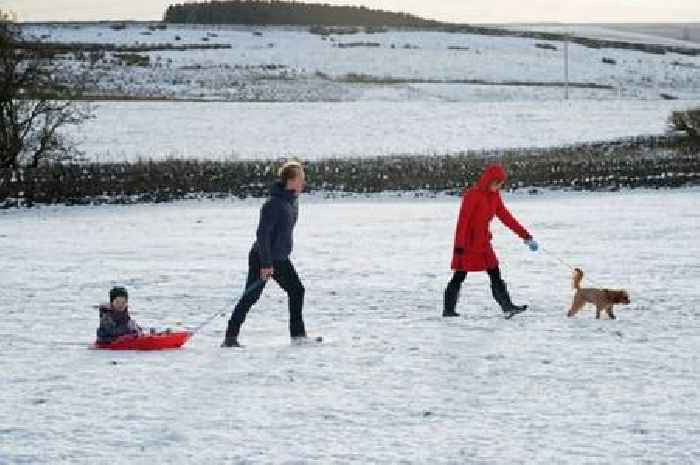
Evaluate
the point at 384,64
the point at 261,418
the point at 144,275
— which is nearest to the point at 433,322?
the point at 261,418

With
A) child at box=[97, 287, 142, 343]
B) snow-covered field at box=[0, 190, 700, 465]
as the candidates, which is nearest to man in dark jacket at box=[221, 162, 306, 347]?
snow-covered field at box=[0, 190, 700, 465]

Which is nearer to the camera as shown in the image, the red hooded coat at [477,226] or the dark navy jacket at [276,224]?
the dark navy jacket at [276,224]

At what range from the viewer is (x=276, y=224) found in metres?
10.0

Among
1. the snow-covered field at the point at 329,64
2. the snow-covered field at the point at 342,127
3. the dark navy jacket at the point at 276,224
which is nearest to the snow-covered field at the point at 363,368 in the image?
the dark navy jacket at the point at 276,224

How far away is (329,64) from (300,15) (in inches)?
1622

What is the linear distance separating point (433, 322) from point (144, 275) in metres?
5.60

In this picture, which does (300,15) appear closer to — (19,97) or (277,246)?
(19,97)

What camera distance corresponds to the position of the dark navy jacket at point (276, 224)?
9.91 m

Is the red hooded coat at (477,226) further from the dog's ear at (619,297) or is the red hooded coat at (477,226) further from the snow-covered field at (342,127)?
the snow-covered field at (342,127)

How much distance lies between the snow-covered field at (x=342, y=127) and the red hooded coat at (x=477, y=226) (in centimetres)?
2914

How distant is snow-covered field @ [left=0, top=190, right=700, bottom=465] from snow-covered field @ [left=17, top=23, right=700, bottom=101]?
45421mm

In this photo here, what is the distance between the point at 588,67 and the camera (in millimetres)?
81312

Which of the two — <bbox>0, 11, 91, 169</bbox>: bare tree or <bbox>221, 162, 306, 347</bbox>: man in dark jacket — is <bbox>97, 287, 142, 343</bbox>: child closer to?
<bbox>221, 162, 306, 347</bbox>: man in dark jacket

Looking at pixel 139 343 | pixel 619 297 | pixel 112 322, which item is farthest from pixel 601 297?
pixel 112 322
